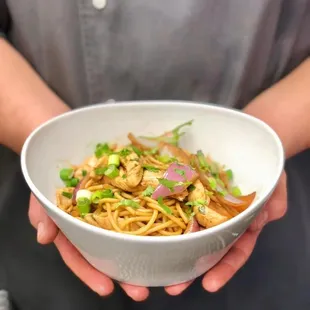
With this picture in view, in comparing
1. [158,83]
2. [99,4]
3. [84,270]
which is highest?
[99,4]

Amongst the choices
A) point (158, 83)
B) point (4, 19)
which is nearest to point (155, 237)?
point (158, 83)

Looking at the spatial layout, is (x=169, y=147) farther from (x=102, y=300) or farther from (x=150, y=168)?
(x=102, y=300)

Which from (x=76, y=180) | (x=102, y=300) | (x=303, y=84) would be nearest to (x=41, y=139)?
(x=76, y=180)

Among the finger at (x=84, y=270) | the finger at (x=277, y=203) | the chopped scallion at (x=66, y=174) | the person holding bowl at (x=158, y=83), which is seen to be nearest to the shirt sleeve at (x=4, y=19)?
the person holding bowl at (x=158, y=83)

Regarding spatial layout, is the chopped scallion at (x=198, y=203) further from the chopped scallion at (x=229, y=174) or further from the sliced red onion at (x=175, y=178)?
the chopped scallion at (x=229, y=174)

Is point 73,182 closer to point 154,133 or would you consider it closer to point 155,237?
point 154,133

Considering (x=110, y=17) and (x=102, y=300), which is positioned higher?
(x=110, y=17)

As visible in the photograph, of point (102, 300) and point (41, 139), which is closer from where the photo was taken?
point (41, 139)
